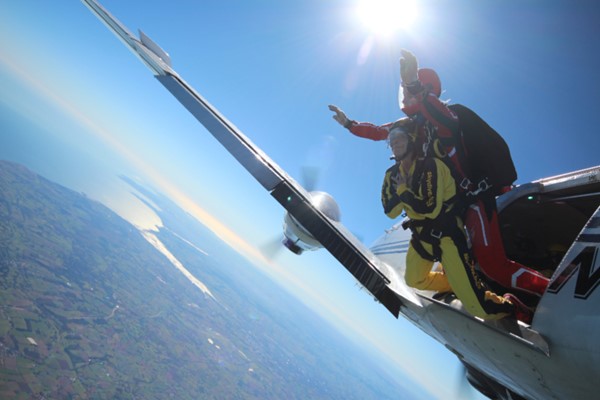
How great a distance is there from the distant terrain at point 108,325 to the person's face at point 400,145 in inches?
1846

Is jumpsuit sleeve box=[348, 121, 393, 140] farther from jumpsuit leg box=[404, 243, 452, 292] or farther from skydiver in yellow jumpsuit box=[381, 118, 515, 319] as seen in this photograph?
jumpsuit leg box=[404, 243, 452, 292]

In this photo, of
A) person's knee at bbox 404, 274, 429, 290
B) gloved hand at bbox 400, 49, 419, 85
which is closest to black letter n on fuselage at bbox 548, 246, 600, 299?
person's knee at bbox 404, 274, 429, 290

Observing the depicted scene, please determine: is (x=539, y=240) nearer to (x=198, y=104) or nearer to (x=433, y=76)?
(x=433, y=76)

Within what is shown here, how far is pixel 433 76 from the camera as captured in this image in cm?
277

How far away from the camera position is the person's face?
112 inches

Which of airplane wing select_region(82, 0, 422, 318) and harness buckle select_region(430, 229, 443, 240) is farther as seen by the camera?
airplane wing select_region(82, 0, 422, 318)

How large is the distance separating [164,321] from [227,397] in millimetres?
28024

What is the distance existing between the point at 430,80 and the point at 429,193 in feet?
3.98

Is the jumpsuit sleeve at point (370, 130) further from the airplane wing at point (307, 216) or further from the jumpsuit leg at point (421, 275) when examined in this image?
the jumpsuit leg at point (421, 275)

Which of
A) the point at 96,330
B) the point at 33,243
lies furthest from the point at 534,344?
the point at 33,243

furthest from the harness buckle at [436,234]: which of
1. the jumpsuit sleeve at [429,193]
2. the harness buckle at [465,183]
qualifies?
the harness buckle at [465,183]

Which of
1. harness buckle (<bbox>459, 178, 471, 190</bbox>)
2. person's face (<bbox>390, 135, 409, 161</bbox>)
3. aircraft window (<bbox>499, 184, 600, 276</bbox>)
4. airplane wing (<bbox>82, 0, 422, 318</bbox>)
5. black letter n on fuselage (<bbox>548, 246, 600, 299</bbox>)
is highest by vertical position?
aircraft window (<bbox>499, 184, 600, 276</bbox>)

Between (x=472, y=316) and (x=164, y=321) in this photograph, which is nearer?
(x=472, y=316)

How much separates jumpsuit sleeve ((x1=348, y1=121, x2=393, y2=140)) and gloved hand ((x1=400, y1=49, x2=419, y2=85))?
4.39 ft
